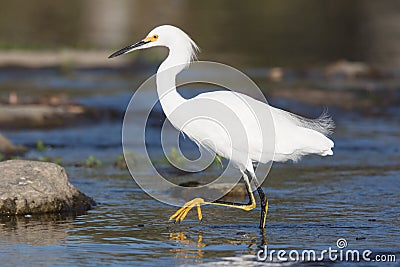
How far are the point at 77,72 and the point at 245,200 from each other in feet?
40.4

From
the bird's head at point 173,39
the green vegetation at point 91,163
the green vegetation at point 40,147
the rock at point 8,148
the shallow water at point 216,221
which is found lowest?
the shallow water at point 216,221

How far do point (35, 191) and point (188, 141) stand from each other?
210 inches

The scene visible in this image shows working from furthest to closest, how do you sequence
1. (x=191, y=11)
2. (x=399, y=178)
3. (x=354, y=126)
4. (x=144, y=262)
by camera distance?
(x=191, y=11) < (x=354, y=126) < (x=399, y=178) < (x=144, y=262)

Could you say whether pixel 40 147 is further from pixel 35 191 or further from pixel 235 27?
pixel 235 27

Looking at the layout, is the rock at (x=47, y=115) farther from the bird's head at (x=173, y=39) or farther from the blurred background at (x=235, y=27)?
the blurred background at (x=235, y=27)

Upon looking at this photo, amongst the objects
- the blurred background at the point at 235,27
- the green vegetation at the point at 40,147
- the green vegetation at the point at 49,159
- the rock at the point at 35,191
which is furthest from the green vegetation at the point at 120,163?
the blurred background at the point at 235,27

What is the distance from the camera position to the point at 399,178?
37.2 feet

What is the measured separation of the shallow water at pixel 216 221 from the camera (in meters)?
7.79

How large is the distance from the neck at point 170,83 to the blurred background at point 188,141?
3.79 ft

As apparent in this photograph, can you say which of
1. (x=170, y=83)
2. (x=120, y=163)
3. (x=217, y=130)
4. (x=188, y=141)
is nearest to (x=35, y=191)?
(x=170, y=83)

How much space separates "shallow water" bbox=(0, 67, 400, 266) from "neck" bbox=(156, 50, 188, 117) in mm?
1152

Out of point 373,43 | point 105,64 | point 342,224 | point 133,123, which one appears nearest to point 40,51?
point 105,64

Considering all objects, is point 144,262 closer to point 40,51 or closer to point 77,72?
point 77,72

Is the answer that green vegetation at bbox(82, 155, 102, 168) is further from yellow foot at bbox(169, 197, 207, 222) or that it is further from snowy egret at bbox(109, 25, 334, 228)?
yellow foot at bbox(169, 197, 207, 222)
